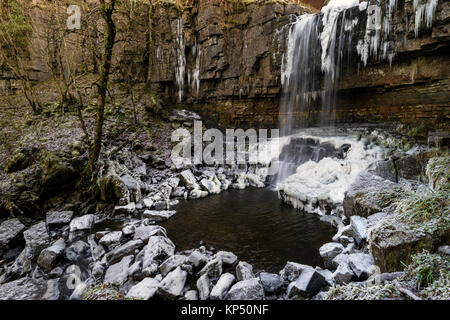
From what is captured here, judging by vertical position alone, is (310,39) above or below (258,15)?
below

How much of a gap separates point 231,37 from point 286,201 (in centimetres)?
1097

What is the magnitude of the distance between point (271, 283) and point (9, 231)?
5.32 meters

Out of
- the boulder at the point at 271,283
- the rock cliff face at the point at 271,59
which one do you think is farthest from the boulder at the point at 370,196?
the rock cliff face at the point at 271,59

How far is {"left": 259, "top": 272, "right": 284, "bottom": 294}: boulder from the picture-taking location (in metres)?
2.84

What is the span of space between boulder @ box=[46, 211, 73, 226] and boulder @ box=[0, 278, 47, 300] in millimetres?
2178

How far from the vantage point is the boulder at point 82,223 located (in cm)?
501

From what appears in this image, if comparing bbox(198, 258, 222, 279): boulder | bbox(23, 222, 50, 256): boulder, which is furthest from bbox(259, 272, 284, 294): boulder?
bbox(23, 222, 50, 256): boulder

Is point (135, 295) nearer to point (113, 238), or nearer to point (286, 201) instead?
point (113, 238)

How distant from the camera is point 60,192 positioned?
6094 millimetres

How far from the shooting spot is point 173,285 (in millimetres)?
2865

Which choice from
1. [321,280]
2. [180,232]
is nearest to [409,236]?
[321,280]

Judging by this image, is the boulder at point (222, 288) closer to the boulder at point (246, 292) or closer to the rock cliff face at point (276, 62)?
the boulder at point (246, 292)

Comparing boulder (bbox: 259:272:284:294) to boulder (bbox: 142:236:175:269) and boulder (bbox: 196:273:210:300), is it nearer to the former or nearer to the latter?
boulder (bbox: 196:273:210:300)

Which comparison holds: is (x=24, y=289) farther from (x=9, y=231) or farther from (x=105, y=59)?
(x=105, y=59)
